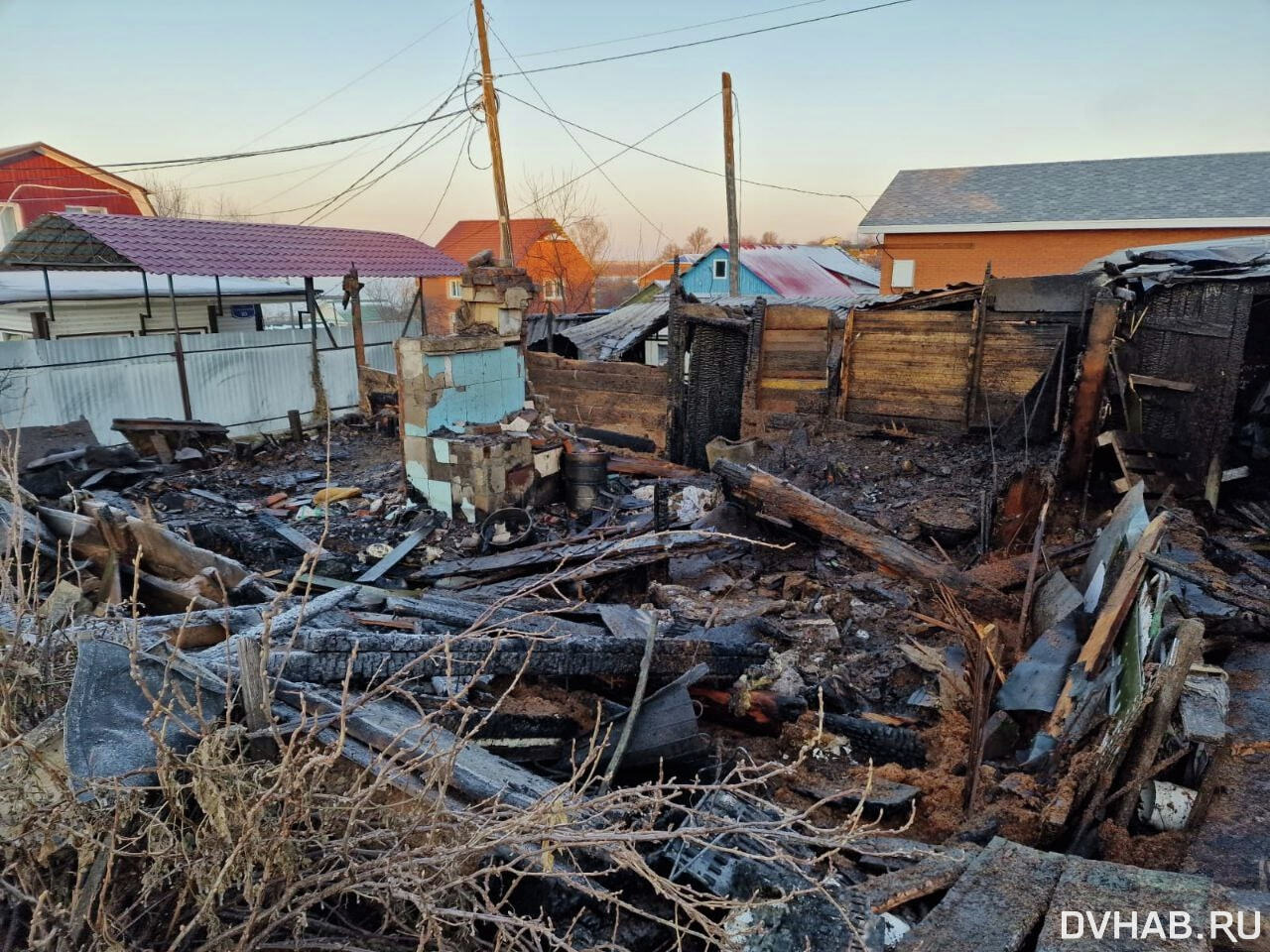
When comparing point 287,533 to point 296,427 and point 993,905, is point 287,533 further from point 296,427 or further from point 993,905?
point 993,905

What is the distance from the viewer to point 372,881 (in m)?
1.91

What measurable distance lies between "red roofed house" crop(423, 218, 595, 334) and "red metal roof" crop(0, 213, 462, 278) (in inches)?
406

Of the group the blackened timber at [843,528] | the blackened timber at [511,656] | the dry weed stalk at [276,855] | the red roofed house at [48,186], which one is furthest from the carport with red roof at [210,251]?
the dry weed stalk at [276,855]

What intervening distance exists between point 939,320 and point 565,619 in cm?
714

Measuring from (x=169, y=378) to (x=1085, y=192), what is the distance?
2240cm

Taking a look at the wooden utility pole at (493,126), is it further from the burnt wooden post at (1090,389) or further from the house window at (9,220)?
the house window at (9,220)

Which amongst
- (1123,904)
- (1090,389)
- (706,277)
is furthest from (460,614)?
(706,277)

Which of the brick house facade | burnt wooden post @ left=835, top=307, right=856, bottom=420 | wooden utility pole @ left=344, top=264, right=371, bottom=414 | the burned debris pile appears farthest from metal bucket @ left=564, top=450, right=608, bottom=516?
the brick house facade

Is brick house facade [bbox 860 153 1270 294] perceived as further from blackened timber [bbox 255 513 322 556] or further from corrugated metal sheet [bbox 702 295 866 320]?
blackened timber [bbox 255 513 322 556]

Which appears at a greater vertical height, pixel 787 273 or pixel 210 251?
pixel 210 251

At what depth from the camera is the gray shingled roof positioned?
18.5 m

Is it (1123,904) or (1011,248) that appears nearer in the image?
(1123,904)

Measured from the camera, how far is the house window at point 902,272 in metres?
21.7

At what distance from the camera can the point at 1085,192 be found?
20.2 metres
